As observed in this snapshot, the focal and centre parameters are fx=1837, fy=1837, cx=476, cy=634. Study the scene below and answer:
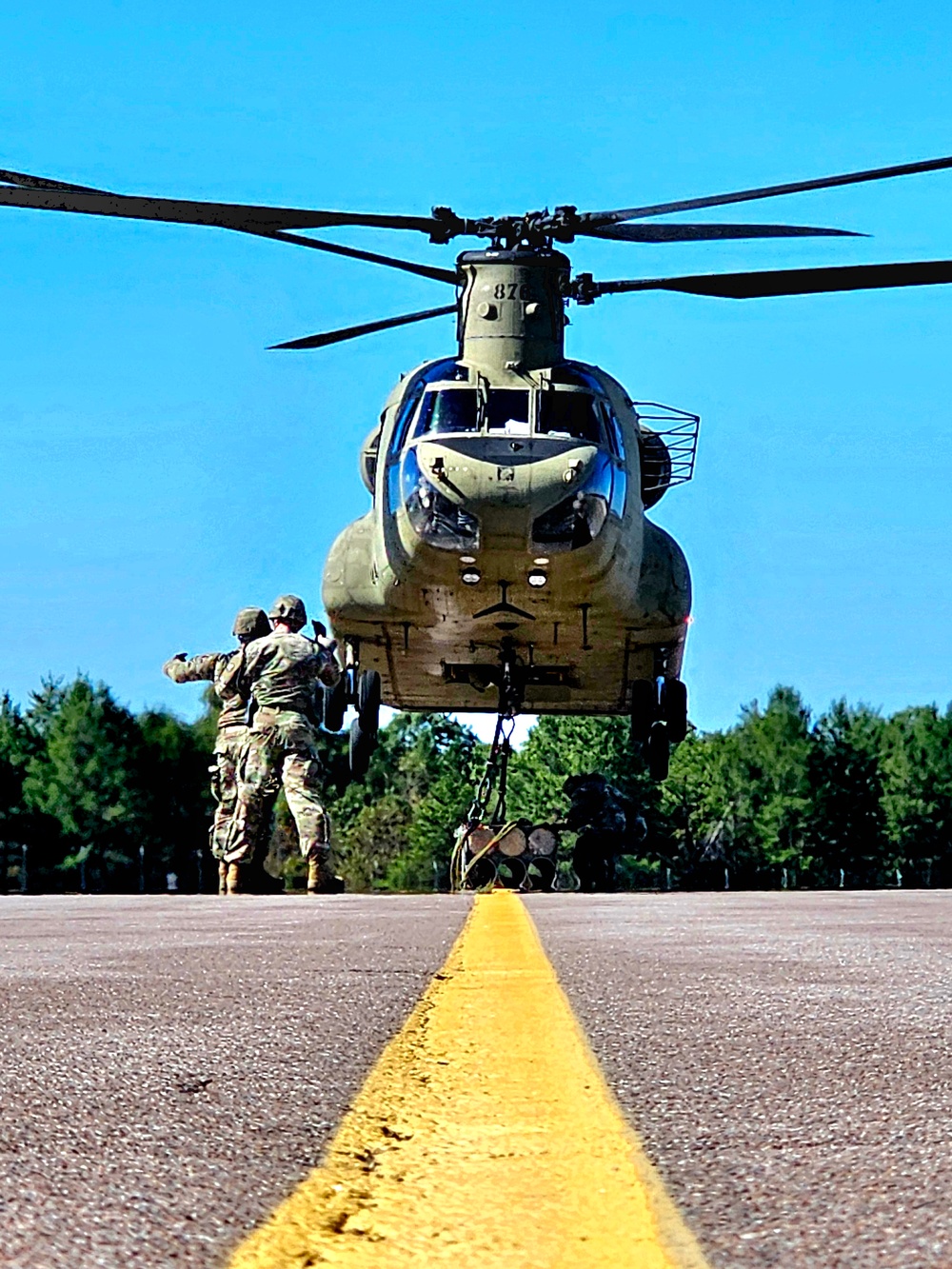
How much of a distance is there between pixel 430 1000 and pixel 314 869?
40.3 ft

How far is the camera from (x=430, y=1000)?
430 cm

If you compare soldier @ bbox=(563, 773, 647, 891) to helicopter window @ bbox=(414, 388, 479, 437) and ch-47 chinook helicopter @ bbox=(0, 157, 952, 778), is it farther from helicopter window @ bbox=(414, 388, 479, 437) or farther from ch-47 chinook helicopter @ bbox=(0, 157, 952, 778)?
helicopter window @ bbox=(414, 388, 479, 437)

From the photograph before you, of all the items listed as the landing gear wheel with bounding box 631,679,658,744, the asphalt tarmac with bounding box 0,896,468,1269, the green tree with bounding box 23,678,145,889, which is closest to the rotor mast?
the landing gear wheel with bounding box 631,679,658,744

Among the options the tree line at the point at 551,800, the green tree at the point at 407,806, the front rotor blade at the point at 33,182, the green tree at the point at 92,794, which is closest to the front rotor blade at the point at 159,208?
the front rotor blade at the point at 33,182

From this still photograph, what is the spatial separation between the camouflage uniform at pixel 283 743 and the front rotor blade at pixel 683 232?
756 cm

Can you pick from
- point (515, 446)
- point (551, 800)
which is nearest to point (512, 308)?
point (515, 446)

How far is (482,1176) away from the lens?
200cm

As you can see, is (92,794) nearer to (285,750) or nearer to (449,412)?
(449,412)

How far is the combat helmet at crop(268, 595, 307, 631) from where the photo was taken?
17078 millimetres

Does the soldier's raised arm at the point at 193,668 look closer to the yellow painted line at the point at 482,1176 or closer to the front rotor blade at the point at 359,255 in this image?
the front rotor blade at the point at 359,255

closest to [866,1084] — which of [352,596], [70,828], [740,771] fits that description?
[352,596]

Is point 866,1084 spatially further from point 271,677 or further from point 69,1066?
point 271,677

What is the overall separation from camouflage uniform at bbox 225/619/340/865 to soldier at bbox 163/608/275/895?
23 centimetres

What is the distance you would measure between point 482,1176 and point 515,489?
15.8 metres
